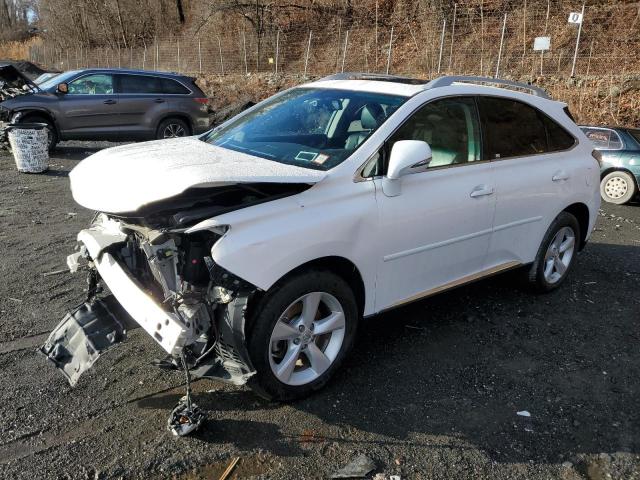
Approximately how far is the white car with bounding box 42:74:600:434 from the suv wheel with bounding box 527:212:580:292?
0.34 m

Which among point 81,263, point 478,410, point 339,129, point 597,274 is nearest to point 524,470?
point 478,410

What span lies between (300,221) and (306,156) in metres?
0.63

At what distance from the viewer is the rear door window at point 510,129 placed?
13.9ft

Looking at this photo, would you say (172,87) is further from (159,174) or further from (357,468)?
(357,468)

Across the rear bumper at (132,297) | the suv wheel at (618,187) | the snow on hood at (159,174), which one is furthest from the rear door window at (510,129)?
the suv wheel at (618,187)

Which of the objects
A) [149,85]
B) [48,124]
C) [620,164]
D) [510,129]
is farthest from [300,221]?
[149,85]

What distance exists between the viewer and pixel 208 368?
3.05 metres

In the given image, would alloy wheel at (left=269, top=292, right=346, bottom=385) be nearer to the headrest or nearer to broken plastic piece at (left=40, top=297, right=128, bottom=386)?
broken plastic piece at (left=40, top=297, right=128, bottom=386)

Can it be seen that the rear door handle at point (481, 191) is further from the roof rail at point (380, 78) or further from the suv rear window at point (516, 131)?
the roof rail at point (380, 78)

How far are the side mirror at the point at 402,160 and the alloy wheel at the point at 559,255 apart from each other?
2.18 metres

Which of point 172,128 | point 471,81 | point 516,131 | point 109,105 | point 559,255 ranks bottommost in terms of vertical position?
point 172,128

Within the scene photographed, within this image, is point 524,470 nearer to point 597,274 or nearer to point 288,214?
point 288,214

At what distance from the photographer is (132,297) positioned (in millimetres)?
3059

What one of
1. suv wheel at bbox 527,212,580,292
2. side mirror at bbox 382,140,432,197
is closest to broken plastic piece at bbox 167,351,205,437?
side mirror at bbox 382,140,432,197
